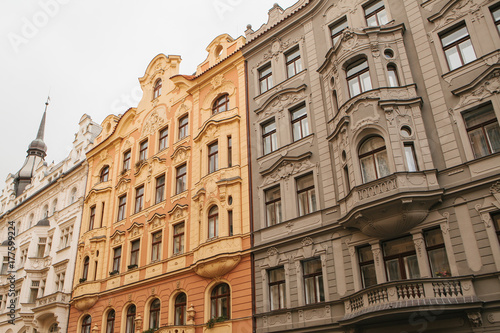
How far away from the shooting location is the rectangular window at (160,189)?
26.1m

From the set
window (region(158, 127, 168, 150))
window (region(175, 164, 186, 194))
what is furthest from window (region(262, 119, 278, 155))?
window (region(158, 127, 168, 150))

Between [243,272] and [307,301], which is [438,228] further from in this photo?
[243,272]

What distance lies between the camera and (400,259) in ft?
49.4

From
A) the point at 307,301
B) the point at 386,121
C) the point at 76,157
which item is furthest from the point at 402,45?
the point at 76,157

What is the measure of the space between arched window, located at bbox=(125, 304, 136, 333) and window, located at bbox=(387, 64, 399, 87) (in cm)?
1776

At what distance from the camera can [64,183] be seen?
35.6 metres

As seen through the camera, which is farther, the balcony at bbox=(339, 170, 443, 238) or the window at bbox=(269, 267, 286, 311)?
the window at bbox=(269, 267, 286, 311)

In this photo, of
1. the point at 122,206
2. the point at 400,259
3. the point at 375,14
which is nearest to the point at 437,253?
the point at 400,259

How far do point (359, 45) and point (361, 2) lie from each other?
3.63 metres

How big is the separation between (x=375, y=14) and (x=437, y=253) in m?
11.3

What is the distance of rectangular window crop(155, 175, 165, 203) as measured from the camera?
26.1 metres

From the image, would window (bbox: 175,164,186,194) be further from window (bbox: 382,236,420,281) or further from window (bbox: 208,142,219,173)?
window (bbox: 382,236,420,281)

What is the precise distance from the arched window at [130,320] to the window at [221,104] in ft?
39.5

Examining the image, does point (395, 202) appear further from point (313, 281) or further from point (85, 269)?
point (85, 269)
